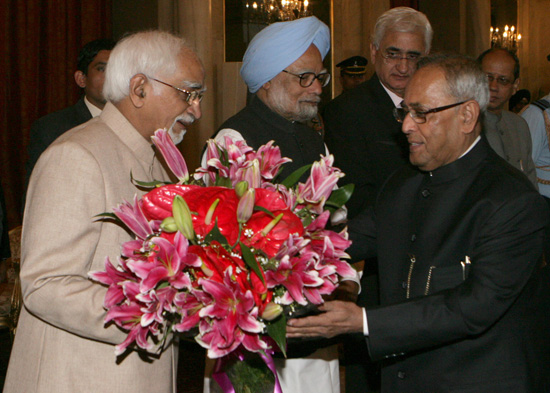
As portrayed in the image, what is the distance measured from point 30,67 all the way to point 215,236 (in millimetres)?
5221

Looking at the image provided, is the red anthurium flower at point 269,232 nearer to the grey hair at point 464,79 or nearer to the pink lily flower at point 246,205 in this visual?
the pink lily flower at point 246,205

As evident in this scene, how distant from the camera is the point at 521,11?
11.3m

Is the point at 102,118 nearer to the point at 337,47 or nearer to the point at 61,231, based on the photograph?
the point at 61,231

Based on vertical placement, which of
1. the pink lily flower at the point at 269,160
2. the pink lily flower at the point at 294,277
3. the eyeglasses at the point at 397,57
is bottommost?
the pink lily flower at the point at 294,277

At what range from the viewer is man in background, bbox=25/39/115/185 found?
392 cm

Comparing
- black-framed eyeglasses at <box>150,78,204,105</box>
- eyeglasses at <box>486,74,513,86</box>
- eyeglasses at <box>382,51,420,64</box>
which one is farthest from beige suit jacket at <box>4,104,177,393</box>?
eyeglasses at <box>486,74,513,86</box>

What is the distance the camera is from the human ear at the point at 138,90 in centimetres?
184

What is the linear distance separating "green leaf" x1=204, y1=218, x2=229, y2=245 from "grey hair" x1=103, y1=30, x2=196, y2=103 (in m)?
0.74

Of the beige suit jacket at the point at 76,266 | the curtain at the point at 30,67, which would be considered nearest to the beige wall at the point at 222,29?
the curtain at the point at 30,67

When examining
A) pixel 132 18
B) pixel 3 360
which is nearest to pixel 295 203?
pixel 3 360

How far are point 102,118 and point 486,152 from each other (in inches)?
45.4

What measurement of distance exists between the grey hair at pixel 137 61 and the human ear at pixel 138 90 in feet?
0.05

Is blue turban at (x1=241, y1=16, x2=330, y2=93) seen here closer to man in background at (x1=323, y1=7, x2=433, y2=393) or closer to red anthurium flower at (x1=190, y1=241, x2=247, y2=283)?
man in background at (x1=323, y1=7, x2=433, y2=393)

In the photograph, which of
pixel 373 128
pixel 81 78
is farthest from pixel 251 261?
pixel 81 78
